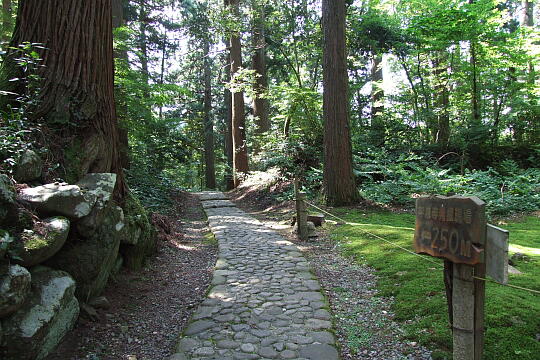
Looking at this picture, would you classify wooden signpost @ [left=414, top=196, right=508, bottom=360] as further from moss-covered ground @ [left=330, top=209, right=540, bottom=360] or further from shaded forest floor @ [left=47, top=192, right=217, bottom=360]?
shaded forest floor @ [left=47, top=192, right=217, bottom=360]

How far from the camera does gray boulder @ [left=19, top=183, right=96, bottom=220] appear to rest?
312cm

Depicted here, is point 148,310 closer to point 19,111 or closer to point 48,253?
point 48,253

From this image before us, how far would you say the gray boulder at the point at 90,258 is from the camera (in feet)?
11.0

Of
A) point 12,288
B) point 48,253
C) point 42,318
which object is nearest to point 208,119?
Result: point 48,253

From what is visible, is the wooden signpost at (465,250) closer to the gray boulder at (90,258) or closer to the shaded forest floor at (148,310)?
the shaded forest floor at (148,310)

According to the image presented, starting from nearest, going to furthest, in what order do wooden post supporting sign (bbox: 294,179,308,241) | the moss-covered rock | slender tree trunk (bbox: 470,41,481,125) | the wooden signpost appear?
the wooden signpost → the moss-covered rock → wooden post supporting sign (bbox: 294,179,308,241) → slender tree trunk (bbox: 470,41,481,125)

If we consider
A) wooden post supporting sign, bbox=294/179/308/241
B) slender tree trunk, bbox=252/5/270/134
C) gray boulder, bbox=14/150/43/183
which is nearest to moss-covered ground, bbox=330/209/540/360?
wooden post supporting sign, bbox=294/179/308/241

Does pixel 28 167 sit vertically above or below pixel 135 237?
above

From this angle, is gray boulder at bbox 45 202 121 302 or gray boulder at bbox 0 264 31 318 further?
gray boulder at bbox 45 202 121 302

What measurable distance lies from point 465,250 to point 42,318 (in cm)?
298

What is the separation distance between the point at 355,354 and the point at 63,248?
2870 millimetres

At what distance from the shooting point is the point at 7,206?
2764 mm

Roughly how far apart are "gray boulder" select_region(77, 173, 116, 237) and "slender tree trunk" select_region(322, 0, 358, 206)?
20.2 ft

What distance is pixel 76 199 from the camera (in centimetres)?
341
